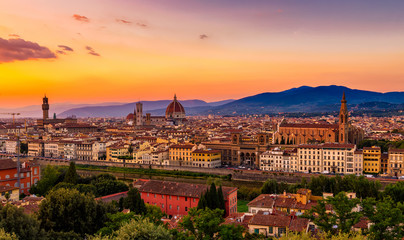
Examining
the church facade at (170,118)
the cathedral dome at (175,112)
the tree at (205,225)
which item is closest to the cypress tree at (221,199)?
the tree at (205,225)

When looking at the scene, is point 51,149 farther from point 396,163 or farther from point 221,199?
point 396,163

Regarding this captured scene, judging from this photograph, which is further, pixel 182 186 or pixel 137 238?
pixel 182 186

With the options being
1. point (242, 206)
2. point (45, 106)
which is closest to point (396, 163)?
point (242, 206)

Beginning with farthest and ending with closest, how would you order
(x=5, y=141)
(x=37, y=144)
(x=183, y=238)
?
(x=5, y=141) → (x=37, y=144) → (x=183, y=238)

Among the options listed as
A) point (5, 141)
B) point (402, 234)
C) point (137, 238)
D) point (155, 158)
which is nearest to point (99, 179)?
point (155, 158)

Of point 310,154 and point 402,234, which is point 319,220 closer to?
point 402,234

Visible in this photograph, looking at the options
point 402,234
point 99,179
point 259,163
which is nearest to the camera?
point 402,234
